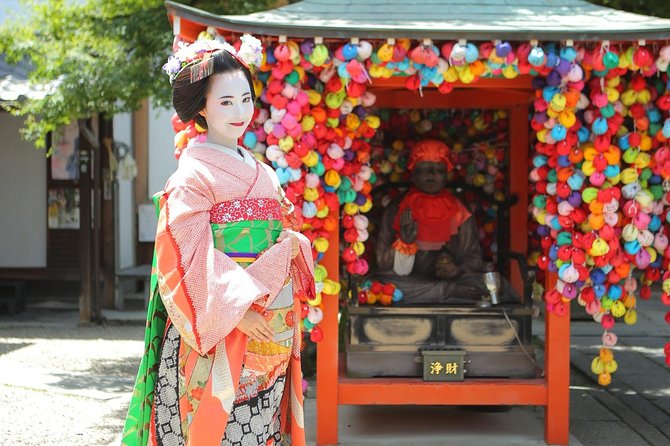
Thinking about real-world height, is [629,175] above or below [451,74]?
below

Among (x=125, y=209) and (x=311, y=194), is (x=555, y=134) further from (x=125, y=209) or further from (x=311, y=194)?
(x=125, y=209)

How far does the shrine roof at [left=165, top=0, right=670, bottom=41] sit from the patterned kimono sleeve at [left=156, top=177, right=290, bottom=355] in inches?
78.9

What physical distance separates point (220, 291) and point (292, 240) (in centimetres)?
42

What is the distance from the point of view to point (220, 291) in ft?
11.2

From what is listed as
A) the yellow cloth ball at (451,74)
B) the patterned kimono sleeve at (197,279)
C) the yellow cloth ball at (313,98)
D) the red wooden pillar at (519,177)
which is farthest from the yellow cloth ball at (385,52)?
the red wooden pillar at (519,177)

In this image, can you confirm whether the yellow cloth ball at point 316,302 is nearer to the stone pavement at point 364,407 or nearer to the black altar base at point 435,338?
the black altar base at point 435,338

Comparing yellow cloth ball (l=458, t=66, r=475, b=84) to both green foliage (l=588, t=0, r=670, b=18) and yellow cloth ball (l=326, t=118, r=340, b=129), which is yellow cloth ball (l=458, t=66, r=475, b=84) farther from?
green foliage (l=588, t=0, r=670, b=18)

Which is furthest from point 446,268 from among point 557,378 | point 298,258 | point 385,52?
point 298,258

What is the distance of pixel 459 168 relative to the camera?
300 inches

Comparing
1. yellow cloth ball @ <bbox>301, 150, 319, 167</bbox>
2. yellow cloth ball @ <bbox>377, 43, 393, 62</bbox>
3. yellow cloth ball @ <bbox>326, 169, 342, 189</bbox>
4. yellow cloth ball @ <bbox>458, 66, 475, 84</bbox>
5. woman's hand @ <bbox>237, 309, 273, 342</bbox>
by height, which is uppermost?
yellow cloth ball @ <bbox>377, 43, 393, 62</bbox>

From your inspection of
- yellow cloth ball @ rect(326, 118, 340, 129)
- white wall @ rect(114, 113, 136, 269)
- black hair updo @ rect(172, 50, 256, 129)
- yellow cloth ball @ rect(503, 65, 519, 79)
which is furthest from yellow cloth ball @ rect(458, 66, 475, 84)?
white wall @ rect(114, 113, 136, 269)

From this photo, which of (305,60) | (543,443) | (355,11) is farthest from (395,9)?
(543,443)

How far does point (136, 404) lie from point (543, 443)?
304 centimetres

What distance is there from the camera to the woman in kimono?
11.2 feet
